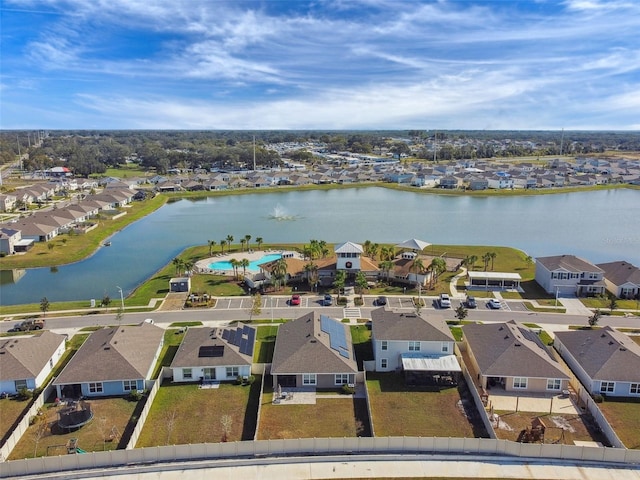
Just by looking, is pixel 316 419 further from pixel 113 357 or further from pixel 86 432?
pixel 113 357

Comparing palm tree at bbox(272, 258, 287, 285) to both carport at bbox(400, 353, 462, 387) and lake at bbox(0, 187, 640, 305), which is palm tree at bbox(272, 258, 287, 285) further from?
carport at bbox(400, 353, 462, 387)

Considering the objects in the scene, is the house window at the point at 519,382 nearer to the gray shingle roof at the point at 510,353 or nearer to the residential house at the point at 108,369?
the gray shingle roof at the point at 510,353

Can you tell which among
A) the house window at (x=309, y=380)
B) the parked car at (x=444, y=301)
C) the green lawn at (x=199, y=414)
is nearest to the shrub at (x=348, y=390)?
the house window at (x=309, y=380)

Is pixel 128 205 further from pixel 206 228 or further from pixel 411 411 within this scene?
pixel 411 411

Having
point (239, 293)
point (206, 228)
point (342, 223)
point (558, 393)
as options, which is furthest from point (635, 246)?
point (206, 228)

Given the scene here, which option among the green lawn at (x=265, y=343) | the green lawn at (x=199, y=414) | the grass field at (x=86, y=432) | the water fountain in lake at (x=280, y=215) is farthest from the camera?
the water fountain in lake at (x=280, y=215)
